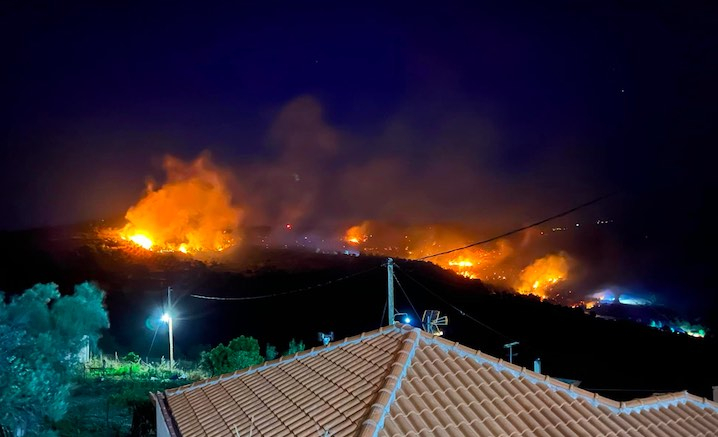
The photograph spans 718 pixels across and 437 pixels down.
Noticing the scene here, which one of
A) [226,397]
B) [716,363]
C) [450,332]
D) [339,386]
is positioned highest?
[339,386]

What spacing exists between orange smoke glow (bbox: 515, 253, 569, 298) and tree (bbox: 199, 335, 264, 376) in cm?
5846

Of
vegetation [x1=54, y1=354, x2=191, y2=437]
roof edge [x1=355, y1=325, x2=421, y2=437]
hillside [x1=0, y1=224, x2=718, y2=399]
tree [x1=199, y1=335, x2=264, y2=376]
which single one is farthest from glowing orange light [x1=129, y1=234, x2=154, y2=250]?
roof edge [x1=355, y1=325, x2=421, y2=437]

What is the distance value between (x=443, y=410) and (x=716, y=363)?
1626 inches

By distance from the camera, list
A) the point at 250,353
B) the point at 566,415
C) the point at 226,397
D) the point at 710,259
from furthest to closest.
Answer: the point at 710,259 < the point at 250,353 < the point at 226,397 < the point at 566,415

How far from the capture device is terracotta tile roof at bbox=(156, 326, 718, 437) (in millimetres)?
5539

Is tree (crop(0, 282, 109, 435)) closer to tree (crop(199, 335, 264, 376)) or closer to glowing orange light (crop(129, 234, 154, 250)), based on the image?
tree (crop(199, 335, 264, 376))

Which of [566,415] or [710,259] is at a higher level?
[566,415]

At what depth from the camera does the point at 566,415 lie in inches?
236

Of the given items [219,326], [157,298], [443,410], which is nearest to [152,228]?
[157,298]

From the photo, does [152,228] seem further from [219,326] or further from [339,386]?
[339,386]

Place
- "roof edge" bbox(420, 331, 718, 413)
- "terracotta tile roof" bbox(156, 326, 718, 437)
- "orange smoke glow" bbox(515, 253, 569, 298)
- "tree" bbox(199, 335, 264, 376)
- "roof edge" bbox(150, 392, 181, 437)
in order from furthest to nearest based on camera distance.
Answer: "orange smoke glow" bbox(515, 253, 569, 298)
"tree" bbox(199, 335, 264, 376)
"roof edge" bbox(150, 392, 181, 437)
"roof edge" bbox(420, 331, 718, 413)
"terracotta tile roof" bbox(156, 326, 718, 437)

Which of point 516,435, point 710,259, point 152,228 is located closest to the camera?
point 516,435

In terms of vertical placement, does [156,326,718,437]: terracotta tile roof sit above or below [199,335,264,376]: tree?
above

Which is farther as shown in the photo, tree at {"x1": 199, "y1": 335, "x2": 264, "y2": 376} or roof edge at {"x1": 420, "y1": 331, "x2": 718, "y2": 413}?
tree at {"x1": 199, "y1": 335, "x2": 264, "y2": 376}
